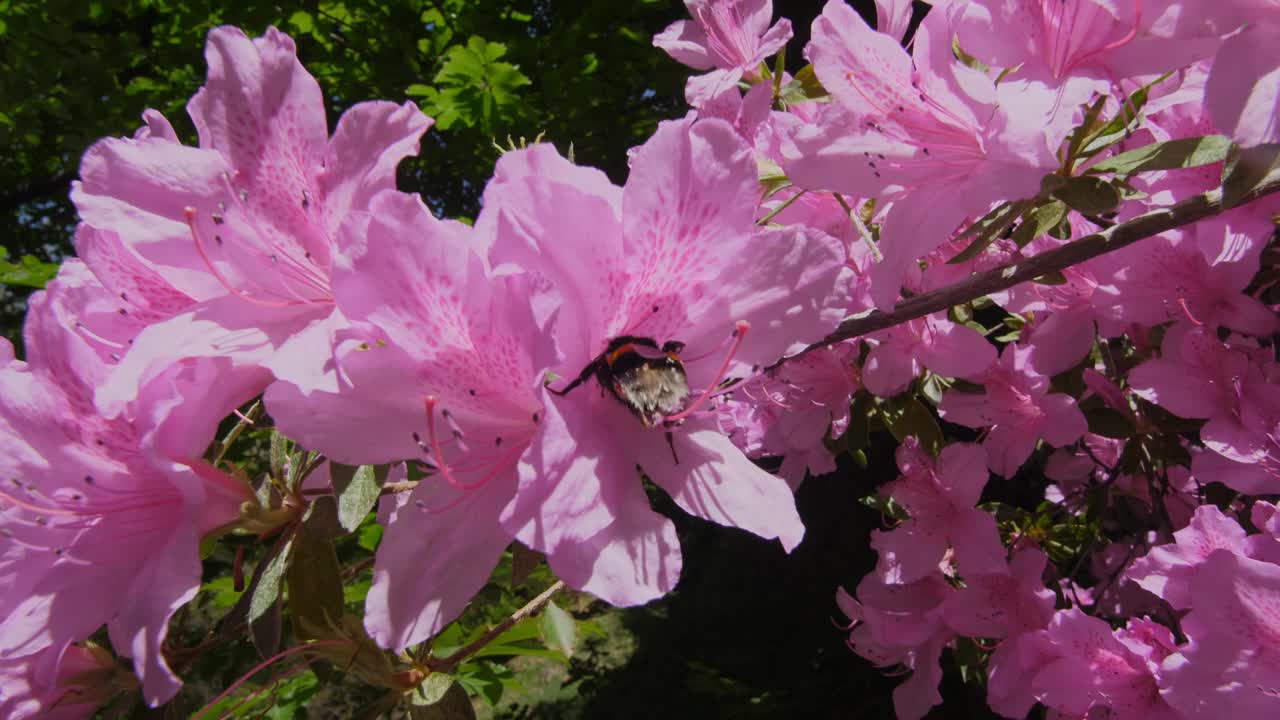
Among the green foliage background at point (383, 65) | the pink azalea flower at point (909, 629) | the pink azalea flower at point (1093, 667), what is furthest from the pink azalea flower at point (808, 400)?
the green foliage background at point (383, 65)

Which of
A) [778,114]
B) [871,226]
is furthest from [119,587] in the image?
[871,226]

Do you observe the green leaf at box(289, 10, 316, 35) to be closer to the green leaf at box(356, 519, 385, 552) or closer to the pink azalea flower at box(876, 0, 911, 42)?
the green leaf at box(356, 519, 385, 552)

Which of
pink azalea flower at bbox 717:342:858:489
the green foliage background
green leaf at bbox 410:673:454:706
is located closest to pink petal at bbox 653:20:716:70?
pink azalea flower at bbox 717:342:858:489

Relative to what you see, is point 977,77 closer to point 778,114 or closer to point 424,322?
point 778,114

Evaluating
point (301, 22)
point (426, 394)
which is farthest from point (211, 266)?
point (301, 22)

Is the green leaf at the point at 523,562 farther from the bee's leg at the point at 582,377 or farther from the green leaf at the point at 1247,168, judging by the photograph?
the green leaf at the point at 1247,168
